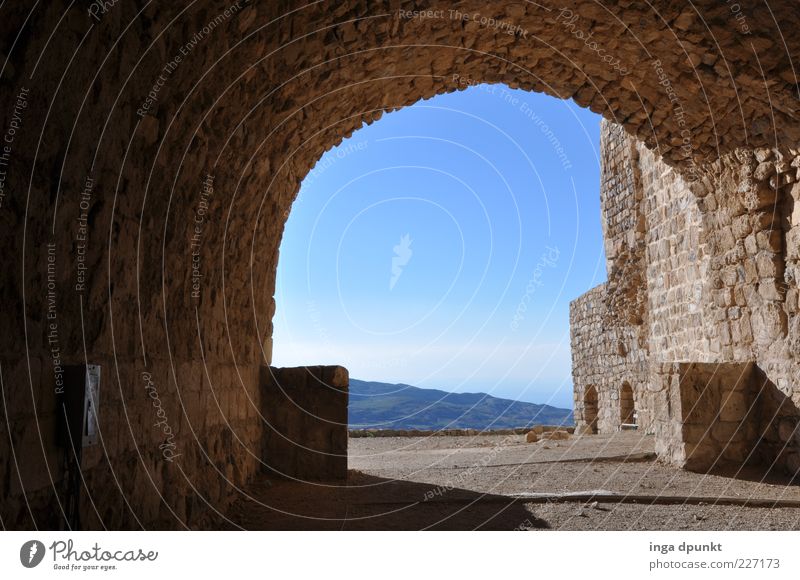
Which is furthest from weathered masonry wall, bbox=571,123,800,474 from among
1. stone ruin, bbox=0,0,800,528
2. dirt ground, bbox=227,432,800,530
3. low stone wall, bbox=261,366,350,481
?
low stone wall, bbox=261,366,350,481

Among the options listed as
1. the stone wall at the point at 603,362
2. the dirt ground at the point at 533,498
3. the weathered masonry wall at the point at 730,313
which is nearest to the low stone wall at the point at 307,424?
the dirt ground at the point at 533,498

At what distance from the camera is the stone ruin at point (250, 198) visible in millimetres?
2277

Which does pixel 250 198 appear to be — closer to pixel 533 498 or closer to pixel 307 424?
pixel 307 424

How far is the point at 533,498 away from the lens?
5.13 m

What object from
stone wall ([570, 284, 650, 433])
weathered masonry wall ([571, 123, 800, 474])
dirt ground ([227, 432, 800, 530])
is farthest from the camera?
stone wall ([570, 284, 650, 433])

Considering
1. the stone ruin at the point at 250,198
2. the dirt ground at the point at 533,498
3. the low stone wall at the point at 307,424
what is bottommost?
the dirt ground at the point at 533,498

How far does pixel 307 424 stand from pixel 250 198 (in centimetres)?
217

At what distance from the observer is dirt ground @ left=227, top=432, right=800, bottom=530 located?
4.40 meters

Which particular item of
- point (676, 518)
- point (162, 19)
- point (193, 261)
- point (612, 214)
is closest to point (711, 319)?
point (676, 518)

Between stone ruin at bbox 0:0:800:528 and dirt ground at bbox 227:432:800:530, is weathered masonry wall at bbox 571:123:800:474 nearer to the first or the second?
stone ruin at bbox 0:0:800:528

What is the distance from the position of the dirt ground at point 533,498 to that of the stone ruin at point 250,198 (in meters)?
0.38

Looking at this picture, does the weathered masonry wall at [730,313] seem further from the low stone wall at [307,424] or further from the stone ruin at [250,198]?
the low stone wall at [307,424]

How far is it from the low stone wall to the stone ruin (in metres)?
0.02

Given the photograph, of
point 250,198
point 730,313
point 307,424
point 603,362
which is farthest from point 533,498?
point 603,362
